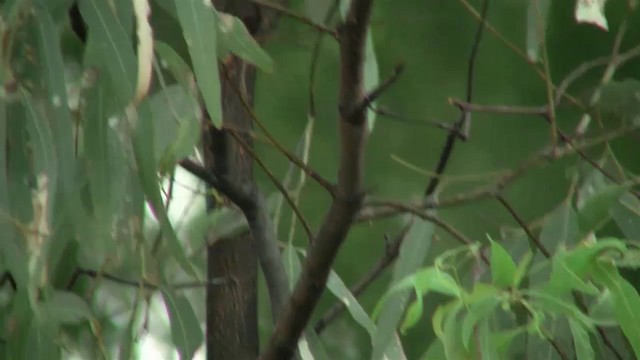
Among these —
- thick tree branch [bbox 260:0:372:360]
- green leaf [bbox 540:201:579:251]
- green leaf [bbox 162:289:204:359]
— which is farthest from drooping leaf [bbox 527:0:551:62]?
green leaf [bbox 162:289:204:359]

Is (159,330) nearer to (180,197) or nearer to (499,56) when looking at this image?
(180,197)

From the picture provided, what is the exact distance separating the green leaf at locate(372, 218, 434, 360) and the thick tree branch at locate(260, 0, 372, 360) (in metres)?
0.07

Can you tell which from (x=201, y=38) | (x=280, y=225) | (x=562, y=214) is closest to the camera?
(x=201, y=38)

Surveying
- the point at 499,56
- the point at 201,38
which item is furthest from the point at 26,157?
the point at 499,56

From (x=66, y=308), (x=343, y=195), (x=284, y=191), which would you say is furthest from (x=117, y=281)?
(x=343, y=195)

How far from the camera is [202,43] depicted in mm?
668

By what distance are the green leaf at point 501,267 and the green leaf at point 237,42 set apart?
0.85ft

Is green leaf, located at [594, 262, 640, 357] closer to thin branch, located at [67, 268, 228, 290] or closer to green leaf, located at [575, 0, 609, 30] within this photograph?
green leaf, located at [575, 0, 609, 30]

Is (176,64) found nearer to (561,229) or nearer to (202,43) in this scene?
(202,43)

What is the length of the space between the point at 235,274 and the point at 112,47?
0.38 m

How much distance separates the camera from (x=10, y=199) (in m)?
0.77

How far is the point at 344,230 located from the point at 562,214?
293 millimetres

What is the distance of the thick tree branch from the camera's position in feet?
1.99

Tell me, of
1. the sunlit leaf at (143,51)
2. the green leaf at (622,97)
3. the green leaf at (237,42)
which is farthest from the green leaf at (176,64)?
the green leaf at (622,97)
